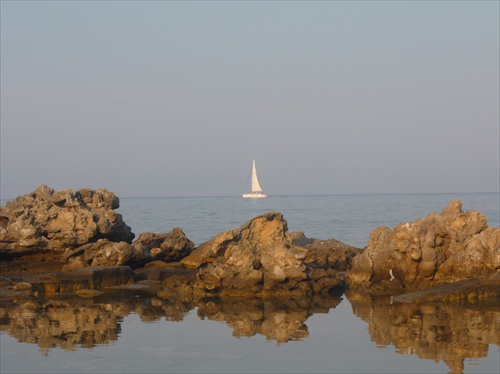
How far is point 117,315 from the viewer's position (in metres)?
18.7

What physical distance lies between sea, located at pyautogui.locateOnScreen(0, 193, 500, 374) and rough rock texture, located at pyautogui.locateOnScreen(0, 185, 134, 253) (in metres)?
5.18

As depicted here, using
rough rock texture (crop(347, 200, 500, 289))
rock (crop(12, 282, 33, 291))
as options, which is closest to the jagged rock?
rock (crop(12, 282, 33, 291))

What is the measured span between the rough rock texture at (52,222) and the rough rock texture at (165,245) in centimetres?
134

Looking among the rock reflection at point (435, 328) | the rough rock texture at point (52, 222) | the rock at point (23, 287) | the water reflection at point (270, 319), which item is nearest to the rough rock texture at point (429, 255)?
the water reflection at point (270, 319)

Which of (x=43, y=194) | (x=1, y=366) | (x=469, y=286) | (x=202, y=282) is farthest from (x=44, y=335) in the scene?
(x=43, y=194)

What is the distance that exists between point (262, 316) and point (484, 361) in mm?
6121

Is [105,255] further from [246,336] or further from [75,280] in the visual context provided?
[246,336]

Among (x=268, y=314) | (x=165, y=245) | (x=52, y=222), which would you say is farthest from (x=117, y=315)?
(x=52, y=222)

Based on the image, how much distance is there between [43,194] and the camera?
27766mm

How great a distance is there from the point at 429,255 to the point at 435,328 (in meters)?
6.90

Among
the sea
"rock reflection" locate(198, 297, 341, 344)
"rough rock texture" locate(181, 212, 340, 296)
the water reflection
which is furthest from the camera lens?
"rough rock texture" locate(181, 212, 340, 296)

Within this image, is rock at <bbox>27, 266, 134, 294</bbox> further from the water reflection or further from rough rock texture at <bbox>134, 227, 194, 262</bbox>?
rough rock texture at <bbox>134, 227, 194, 262</bbox>

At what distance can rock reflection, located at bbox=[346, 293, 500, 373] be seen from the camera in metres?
14.4

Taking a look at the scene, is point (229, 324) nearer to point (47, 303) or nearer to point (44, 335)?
point (44, 335)
